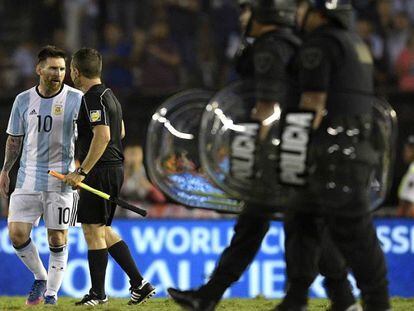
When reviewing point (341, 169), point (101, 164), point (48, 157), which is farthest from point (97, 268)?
point (341, 169)

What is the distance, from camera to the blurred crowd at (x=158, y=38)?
16609 millimetres

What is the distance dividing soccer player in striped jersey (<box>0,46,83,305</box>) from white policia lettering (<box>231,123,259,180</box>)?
7.88 feet

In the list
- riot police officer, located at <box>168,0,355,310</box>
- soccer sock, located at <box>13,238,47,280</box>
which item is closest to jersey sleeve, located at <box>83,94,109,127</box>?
soccer sock, located at <box>13,238,47,280</box>

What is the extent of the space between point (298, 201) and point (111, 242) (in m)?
2.87

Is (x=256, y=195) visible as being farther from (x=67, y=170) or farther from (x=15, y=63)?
(x=15, y=63)

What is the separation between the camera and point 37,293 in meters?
9.71

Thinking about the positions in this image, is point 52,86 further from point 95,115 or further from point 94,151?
point 94,151

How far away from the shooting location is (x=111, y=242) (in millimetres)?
9836

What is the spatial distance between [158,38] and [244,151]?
10087mm

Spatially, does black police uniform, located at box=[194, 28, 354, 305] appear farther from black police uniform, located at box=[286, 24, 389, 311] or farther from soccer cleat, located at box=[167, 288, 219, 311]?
black police uniform, located at box=[286, 24, 389, 311]

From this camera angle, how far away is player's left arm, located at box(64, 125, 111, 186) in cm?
908

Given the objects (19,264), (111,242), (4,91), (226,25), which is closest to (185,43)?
(226,25)

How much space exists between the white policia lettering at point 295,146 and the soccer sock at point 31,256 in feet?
10.4

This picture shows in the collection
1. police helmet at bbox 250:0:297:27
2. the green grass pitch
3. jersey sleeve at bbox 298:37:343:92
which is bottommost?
the green grass pitch
